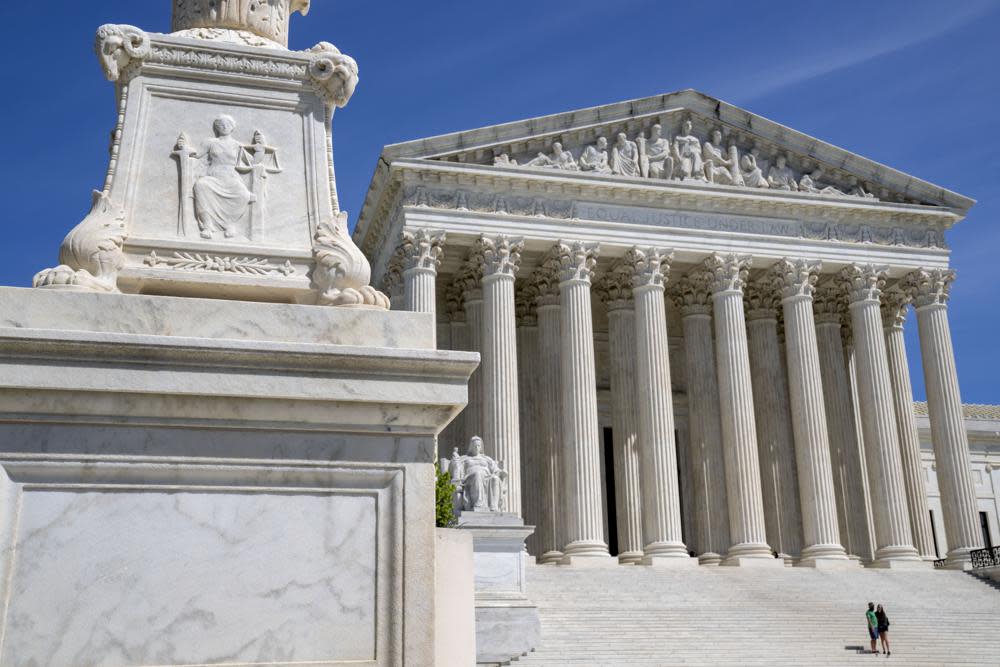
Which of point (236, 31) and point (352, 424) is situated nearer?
point (352, 424)

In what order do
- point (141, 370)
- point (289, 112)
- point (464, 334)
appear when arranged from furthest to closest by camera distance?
point (464, 334) → point (289, 112) → point (141, 370)

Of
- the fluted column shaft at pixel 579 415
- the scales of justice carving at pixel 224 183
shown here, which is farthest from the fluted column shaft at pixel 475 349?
the scales of justice carving at pixel 224 183

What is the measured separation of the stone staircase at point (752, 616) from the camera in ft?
85.9

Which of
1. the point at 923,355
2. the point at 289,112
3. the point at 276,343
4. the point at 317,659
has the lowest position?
the point at 317,659

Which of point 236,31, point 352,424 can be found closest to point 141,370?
point 352,424

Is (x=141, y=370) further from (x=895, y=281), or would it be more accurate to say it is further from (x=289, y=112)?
(x=895, y=281)

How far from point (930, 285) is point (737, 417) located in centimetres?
1085

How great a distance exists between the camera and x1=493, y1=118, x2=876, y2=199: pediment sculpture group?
41.0 meters

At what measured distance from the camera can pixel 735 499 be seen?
1554 inches

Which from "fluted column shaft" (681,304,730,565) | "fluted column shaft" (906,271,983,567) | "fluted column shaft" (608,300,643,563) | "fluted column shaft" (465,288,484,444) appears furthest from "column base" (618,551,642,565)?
"fluted column shaft" (906,271,983,567)

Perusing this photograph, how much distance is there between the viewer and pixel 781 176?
43.3 meters

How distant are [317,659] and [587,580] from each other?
29897 mm

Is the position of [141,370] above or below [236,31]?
below

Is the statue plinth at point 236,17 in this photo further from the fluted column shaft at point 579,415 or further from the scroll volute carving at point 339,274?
the fluted column shaft at point 579,415
